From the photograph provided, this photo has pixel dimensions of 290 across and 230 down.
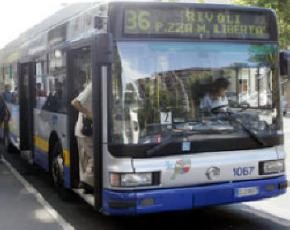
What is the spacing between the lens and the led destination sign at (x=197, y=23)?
6.79 m

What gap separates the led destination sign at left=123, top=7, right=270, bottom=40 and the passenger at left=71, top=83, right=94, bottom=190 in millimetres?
1127

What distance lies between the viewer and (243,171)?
710 centimetres

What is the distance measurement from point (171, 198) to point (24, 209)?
3025 mm

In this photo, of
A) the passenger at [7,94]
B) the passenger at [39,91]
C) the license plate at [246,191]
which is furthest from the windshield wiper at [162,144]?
the passenger at [7,94]

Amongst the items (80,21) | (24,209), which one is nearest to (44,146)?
(24,209)

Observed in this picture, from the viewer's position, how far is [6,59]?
51.0 feet

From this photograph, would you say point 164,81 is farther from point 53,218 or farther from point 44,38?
point 44,38

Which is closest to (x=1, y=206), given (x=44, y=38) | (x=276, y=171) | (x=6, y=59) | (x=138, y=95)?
(x=44, y=38)

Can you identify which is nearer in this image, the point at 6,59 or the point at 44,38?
the point at 44,38

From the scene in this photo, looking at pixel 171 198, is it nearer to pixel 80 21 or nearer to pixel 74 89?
pixel 74 89

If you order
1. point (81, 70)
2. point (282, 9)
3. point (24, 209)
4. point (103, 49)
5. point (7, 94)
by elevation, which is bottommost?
point (24, 209)

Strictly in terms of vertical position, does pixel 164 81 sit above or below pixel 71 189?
above

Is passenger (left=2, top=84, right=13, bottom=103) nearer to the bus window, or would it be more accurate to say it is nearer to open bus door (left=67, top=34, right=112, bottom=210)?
the bus window

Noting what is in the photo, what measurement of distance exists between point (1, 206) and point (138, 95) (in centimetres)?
360
